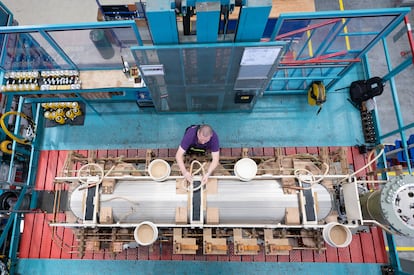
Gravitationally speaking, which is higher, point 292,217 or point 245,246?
point 292,217

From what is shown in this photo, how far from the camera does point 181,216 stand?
369 centimetres

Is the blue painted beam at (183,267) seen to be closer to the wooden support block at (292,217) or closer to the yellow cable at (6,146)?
the wooden support block at (292,217)

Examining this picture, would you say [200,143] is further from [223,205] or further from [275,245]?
[275,245]

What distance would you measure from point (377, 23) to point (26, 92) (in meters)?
8.18

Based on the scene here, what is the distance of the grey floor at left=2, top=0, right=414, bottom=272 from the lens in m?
6.08

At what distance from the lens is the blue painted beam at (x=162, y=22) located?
3299mm

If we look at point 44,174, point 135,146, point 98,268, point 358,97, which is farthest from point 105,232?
point 358,97

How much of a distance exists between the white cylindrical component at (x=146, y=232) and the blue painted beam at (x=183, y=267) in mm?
2042

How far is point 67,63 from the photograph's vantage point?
5.20 m

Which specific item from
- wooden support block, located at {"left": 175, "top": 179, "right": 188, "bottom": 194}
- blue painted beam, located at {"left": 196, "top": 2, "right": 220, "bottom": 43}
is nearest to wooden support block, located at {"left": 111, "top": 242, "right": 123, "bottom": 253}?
wooden support block, located at {"left": 175, "top": 179, "right": 188, "bottom": 194}

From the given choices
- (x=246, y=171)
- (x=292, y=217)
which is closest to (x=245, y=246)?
(x=292, y=217)

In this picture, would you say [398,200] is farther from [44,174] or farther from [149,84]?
[44,174]

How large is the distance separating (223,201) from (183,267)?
7.24ft

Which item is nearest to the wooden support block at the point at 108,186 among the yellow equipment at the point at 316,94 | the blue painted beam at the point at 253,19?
the blue painted beam at the point at 253,19
